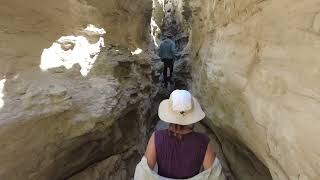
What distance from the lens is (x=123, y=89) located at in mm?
5059

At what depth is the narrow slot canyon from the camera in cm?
236

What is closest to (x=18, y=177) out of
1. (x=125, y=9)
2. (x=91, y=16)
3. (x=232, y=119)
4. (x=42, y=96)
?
(x=42, y=96)

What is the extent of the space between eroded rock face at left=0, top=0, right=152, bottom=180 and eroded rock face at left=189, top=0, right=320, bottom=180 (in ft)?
5.04

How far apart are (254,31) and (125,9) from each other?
3.62m

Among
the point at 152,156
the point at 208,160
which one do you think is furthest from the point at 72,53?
the point at 208,160

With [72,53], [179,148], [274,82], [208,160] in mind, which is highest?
[72,53]

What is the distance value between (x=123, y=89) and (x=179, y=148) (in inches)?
110

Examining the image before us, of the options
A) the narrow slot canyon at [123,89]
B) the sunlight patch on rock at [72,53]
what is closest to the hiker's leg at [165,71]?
the narrow slot canyon at [123,89]

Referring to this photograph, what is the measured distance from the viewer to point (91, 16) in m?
5.05

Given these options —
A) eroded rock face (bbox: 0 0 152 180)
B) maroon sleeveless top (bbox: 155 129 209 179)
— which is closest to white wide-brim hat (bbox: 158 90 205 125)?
maroon sleeveless top (bbox: 155 129 209 179)

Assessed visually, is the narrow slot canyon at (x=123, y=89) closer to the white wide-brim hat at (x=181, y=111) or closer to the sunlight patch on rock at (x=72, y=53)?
the sunlight patch on rock at (x=72, y=53)

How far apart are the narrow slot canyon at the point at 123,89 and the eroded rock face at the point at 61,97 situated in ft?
0.04

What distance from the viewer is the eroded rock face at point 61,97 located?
9.77 ft

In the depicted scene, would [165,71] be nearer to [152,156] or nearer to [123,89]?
[123,89]
